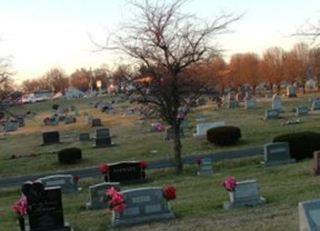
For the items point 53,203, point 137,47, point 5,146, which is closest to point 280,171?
point 137,47

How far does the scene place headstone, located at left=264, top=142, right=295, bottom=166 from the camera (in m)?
24.8

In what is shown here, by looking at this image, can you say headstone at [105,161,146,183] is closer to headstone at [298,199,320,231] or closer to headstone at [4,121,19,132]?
headstone at [298,199,320,231]

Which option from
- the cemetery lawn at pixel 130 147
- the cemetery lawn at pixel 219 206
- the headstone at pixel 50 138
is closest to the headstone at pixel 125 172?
the cemetery lawn at pixel 219 206

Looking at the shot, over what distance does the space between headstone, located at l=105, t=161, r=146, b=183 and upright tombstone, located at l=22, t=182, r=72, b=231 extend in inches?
403

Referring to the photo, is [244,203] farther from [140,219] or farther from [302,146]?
[302,146]

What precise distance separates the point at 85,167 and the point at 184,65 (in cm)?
902

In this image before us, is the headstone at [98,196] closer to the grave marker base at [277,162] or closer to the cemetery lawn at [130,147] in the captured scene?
the grave marker base at [277,162]

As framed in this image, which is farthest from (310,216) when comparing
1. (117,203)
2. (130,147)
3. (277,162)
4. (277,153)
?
(130,147)

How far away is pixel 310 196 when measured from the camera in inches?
569

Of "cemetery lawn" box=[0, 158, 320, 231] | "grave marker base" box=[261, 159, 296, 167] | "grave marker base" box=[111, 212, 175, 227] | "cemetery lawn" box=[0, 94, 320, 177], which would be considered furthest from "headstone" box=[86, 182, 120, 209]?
"cemetery lawn" box=[0, 94, 320, 177]

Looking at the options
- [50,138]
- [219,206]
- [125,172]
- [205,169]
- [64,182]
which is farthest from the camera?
[50,138]

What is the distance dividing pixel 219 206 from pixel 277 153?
10494 mm

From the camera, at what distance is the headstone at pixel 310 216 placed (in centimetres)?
812

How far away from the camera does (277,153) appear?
2488 centimetres
